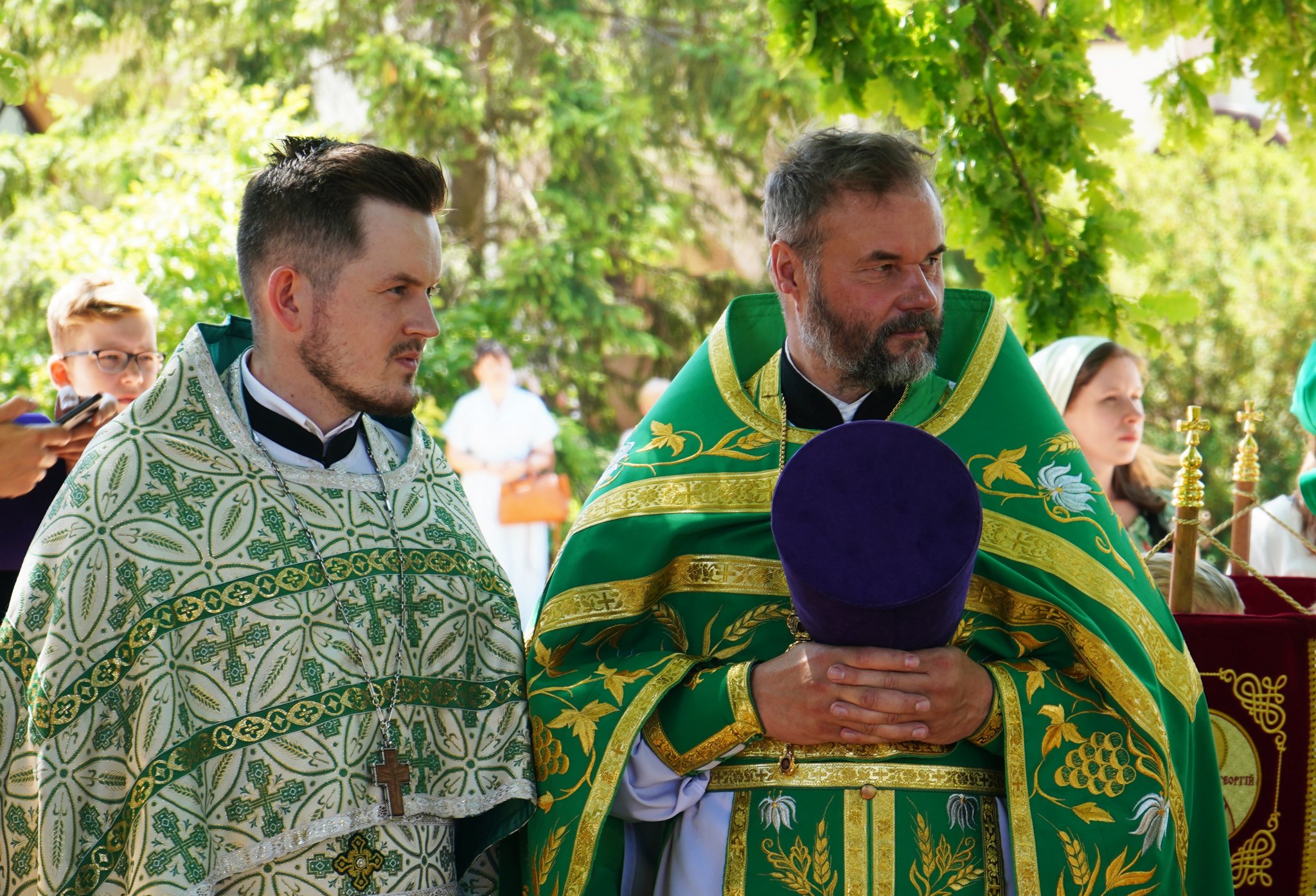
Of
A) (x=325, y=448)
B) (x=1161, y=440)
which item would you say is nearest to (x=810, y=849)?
(x=325, y=448)

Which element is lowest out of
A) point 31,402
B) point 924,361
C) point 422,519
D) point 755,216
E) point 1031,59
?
point 422,519

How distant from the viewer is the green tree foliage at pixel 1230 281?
1773cm

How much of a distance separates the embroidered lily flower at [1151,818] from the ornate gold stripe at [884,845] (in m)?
0.45

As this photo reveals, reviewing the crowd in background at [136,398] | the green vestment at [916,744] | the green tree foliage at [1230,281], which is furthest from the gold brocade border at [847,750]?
the green tree foliage at [1230,281]

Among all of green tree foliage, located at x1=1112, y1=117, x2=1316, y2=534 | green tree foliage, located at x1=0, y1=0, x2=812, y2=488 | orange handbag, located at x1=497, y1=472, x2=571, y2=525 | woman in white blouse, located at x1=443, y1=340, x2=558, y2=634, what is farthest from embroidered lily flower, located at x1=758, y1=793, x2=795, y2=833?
green tree foliage, located at x1=1112, y1=117, x2=1316, y2=534

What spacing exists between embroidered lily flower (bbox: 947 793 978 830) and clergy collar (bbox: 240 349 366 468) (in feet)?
4.58

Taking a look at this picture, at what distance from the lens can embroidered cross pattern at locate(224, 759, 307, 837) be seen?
8.21 feet

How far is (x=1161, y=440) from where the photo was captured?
17.9 meters

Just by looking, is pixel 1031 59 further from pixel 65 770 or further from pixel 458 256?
pixel 458 256

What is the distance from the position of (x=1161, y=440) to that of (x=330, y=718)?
16.8 meters

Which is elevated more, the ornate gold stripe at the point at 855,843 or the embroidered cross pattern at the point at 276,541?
the embroidered cross pattern at the point at 276,541

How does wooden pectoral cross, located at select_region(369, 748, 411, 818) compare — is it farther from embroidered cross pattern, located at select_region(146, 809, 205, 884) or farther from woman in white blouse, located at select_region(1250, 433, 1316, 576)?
woman in white blouse, located at select_region(1250, 433, 1316, 576)

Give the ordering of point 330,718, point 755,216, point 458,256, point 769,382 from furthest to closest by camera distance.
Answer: point 755,216 → point 458,256 → point 769,382 → point 330,718

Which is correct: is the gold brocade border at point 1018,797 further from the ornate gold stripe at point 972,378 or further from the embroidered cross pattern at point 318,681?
the embroidered cross pattern at point 318,681
